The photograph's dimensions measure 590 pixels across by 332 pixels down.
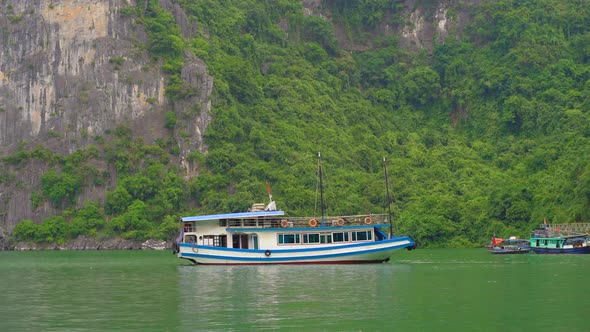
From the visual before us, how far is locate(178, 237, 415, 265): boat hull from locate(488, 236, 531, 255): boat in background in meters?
16.0

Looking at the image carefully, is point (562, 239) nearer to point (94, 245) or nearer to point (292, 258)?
point (292, 258)

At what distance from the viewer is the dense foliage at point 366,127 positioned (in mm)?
108812

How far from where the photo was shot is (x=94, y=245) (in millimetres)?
115188

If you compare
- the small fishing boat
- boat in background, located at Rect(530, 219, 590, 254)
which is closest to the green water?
the small fishing boat

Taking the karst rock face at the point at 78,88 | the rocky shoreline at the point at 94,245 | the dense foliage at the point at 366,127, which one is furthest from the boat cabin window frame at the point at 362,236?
the karst rock face at the point at 78,88

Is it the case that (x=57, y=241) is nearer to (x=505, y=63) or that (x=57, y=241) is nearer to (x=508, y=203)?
(x=508, y=203)

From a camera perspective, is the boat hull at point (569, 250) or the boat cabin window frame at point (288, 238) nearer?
the boat cabin window frame at point (288, 238)

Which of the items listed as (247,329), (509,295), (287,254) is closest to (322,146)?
(287,254)

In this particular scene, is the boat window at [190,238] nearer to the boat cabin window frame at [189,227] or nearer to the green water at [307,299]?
the boat cabin window frame at [189,227]

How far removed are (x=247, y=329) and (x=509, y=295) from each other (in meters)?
13.0

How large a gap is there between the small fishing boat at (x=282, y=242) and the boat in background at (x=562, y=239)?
17455 mm

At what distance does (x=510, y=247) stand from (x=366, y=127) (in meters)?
60.1

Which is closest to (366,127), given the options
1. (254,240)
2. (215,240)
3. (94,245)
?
(94,245)

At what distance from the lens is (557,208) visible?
88875 millimetres
